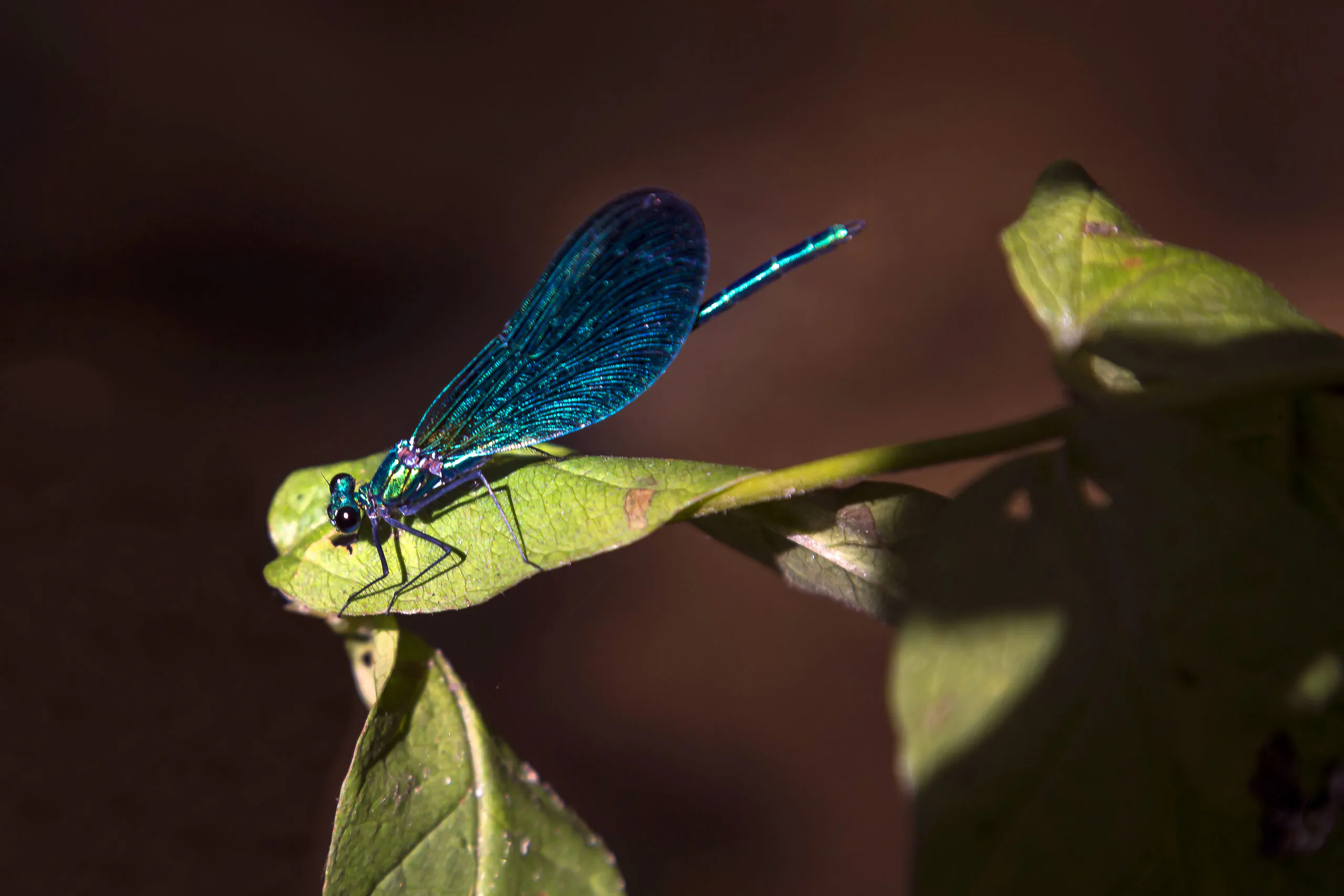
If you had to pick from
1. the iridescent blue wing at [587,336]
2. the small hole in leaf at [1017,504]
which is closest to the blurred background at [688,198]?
the iridescent blue wing at [587,336]

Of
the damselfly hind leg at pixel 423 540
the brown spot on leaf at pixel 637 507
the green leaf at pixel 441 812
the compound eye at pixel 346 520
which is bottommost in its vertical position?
the green leaf at pixel 441 812

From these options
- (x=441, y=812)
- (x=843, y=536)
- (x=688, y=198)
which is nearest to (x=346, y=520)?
(x=441, y=812)

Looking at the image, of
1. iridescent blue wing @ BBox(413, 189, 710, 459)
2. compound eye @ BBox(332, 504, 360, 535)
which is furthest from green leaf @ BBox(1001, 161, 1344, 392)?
compound eye @ BBox(332, 504, 360, 535)

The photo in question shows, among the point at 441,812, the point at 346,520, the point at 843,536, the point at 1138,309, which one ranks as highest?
the point at 346,520

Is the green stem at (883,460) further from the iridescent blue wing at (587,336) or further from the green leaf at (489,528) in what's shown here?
the iridescent blue wing at (587,336)

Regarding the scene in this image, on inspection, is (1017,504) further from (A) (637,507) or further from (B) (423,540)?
(B) (423,540)

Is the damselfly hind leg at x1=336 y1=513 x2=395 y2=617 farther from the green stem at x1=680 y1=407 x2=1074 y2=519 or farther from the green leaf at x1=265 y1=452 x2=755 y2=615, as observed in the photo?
the green stem at x1=680 y1=407 x2=1074 y2=519

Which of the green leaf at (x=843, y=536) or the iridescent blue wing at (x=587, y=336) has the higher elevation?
the iridescent blue wing at (x=587, y=336)
